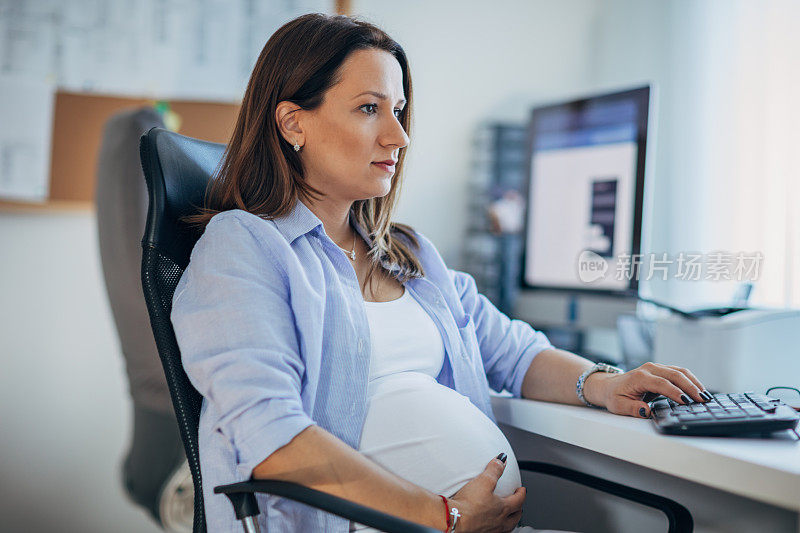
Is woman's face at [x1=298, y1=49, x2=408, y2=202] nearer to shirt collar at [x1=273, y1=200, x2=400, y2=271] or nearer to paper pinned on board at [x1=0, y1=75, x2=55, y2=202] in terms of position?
shirt collar at [x1=273, y1=200, x2=400, y2=271]

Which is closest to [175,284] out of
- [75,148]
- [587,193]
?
[587,193]

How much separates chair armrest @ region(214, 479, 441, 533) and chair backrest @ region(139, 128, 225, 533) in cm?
14

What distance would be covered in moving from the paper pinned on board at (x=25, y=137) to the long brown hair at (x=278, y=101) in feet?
4.07

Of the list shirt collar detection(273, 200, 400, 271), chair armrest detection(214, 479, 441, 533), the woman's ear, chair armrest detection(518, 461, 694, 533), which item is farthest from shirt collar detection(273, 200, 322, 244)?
chair armrest detection(518, 461, 694, 533)

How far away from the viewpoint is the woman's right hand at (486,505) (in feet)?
2.87

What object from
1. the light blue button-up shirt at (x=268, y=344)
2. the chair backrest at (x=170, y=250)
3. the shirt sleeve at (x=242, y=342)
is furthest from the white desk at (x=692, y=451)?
the chair backrest at (x=170, y=250)

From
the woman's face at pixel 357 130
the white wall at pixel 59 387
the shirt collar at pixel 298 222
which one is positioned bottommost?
the white wall at pixel 59 387

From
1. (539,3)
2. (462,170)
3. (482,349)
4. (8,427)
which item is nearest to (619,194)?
(482,349)

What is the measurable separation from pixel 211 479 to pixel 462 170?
1.88 metres

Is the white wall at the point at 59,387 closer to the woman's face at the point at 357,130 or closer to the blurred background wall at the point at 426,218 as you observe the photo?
the blurred background wall at the point at 426,218

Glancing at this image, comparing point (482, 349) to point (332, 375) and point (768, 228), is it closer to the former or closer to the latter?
point (332, 375)

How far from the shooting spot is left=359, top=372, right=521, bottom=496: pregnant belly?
3.05 feet

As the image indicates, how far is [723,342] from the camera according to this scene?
121 centimetres

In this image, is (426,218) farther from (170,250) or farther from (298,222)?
(170,250)
